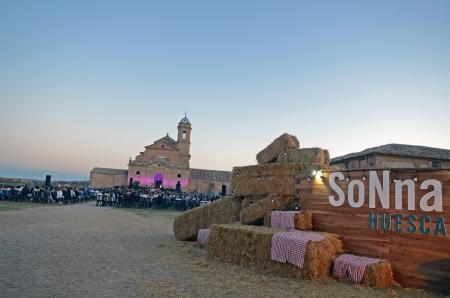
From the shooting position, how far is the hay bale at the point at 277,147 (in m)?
10.2

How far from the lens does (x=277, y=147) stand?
10.4 metres

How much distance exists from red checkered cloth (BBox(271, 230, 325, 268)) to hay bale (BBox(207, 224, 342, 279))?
0.10 metres

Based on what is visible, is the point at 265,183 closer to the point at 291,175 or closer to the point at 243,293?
the point at 291,175

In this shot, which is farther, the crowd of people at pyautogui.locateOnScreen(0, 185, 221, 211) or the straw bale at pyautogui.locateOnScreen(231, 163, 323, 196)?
the crowd of people at pyautogui.locateOnScreen(0, 185, 221, 211)

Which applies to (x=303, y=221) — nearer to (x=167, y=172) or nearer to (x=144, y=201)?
(x=144, y=201)

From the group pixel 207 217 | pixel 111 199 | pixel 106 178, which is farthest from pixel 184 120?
pixel 207 217

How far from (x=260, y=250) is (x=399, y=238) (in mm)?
2820

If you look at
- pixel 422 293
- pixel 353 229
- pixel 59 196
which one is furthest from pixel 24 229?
pixel 59 196

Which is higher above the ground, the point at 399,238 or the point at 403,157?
the point at 403,157

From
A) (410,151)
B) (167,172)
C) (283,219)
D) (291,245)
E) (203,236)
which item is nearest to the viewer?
(291,245)

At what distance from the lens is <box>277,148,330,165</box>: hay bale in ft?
32.3

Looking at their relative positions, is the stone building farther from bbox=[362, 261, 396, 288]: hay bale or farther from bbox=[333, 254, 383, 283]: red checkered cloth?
bbox=[362, 261, 396, 288]: hay bale

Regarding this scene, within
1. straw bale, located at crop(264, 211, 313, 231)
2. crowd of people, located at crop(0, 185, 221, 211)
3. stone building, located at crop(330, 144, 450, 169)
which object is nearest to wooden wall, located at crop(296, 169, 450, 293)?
straw bale, located at crop(264, 211, 313, 231)

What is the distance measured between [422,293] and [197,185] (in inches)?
2478
